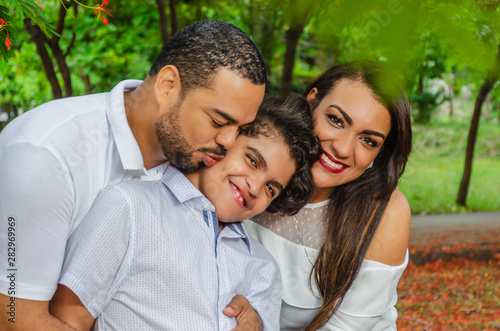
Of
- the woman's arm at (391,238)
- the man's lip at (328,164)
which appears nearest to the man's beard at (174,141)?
the man's lip at (328,164)

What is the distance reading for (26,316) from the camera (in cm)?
170

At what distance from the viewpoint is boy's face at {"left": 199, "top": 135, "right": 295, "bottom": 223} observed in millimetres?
2160

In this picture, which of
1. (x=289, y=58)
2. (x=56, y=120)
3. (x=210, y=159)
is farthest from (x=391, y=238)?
(x=289, y=58)

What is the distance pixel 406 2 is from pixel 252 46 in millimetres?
1187

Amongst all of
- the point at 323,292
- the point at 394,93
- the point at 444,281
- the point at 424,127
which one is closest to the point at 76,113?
the point at 394,93

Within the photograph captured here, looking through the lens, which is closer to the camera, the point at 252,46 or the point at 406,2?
the point at 406,2

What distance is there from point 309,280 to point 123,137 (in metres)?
1.35

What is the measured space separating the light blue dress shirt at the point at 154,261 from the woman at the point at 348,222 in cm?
73

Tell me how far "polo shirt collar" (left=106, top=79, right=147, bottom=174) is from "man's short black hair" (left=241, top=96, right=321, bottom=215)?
510 millimetres

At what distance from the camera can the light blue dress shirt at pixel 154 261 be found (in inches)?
Answer: 69.4

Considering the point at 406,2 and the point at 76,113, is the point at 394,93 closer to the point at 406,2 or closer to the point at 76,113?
the point at 406,2

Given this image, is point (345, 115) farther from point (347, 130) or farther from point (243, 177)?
point (243, 177)

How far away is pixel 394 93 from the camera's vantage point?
40.2 inches

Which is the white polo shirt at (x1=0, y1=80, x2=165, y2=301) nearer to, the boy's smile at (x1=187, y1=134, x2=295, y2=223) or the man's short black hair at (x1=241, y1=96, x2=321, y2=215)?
→ the boy's smile at (x1=187, y1=134, x2=295, y2=223)
